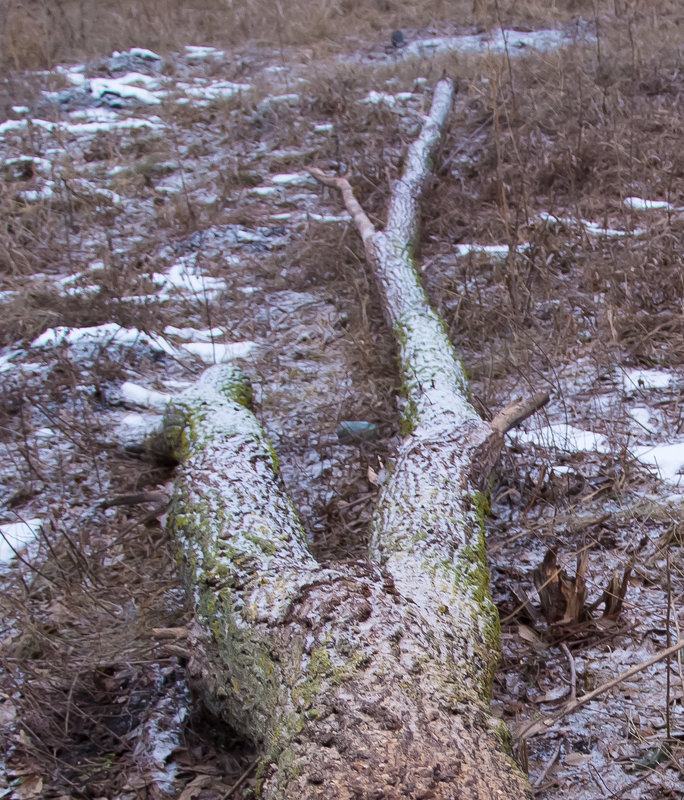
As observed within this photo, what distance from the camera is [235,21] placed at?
857 cm

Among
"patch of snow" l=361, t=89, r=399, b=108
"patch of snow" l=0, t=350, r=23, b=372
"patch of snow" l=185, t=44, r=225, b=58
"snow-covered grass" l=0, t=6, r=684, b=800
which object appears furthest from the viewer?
"patch of snow" l=185, t=44, r=225, b=58

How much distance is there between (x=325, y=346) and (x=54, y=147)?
12.4 ft

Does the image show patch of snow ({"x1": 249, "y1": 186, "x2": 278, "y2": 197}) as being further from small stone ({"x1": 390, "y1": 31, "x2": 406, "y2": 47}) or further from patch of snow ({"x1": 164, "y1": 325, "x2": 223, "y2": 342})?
small stone ({"x1": 390, "y1": 31, "x2": 406, "y2": 47})

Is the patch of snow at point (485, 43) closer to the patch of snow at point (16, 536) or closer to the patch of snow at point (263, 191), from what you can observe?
the patch of snow at point (263, 191)

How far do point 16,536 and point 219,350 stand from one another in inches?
61.9

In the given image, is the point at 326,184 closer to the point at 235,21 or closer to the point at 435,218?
the point at 435,218

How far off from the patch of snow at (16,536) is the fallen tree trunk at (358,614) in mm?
595

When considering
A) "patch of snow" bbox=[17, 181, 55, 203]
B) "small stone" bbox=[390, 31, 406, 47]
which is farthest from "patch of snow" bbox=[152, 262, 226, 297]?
"small stone" bbox=[390, 31, 406, 47]

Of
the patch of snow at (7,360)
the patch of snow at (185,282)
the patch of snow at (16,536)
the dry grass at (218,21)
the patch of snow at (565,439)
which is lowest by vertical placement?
the patch of snow at (16,536)

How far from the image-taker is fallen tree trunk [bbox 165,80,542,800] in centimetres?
129

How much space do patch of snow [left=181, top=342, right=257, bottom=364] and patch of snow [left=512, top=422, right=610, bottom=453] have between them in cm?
159

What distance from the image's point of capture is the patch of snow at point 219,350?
367cm

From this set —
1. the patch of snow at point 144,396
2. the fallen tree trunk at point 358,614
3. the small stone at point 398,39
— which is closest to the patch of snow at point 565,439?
the fallen tree trunk at point 358,614

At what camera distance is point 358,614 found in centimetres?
152
